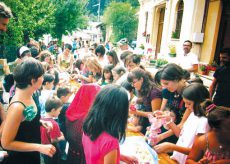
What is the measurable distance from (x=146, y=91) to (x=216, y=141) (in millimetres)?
1345

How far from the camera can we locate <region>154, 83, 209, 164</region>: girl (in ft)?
6.70

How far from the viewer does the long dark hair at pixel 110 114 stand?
1574 mm

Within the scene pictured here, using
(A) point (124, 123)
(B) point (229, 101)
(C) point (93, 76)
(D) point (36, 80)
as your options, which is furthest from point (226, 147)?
(C) point (93, 76)

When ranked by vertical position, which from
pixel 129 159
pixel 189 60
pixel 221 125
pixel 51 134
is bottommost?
pixel 51 134

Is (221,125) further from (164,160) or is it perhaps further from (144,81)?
(144,81)

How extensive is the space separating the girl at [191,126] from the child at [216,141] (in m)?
0.15

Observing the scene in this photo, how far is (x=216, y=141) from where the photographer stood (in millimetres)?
1746

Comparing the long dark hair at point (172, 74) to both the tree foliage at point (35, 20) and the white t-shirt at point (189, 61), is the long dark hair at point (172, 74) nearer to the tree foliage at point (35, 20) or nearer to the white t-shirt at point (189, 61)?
the white t-shirt at point (189, 61)

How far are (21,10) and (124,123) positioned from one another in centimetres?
846

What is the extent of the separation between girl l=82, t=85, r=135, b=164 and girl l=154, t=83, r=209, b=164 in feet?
2.33

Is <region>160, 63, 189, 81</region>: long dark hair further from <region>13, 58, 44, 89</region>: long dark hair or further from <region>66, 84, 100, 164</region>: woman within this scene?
<region>13, 58, 44, 89</region>: long dark hair

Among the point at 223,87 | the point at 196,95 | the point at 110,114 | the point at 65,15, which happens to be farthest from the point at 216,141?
the point at 65,15

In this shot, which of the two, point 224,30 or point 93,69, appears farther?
point 224,30

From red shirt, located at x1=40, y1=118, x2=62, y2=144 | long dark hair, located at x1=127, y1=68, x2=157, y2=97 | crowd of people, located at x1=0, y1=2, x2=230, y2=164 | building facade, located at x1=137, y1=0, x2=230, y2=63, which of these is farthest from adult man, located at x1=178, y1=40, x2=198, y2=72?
red shirt, located at x1=40, y1=118, x2=62, y2=144
